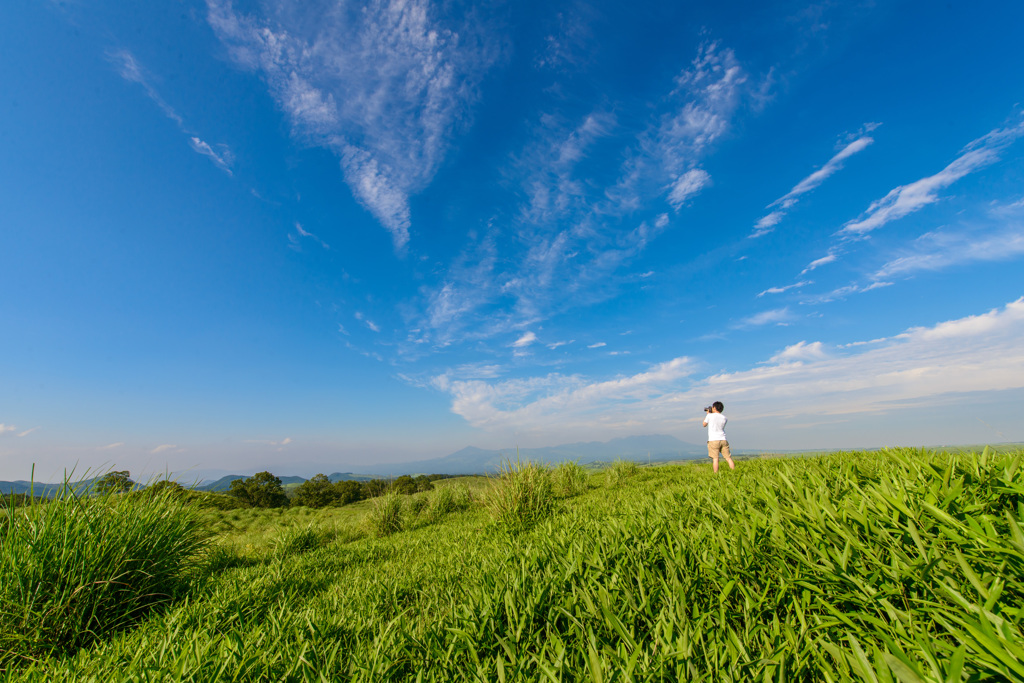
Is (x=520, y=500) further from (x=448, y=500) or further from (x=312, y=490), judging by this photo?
(x=312, y=490)

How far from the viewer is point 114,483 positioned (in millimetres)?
4043

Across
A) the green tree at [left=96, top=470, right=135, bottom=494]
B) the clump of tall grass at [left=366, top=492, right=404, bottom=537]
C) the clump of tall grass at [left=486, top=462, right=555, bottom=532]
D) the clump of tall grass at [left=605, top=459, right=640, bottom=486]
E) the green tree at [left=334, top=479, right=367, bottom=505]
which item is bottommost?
the green tree at [left=334, top=479, right=367, bottom=505]

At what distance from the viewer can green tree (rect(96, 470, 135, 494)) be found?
3932mm

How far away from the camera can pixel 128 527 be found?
3.32 metres

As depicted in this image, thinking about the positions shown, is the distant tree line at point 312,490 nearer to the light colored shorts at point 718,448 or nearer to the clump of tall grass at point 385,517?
the clump of tall grass at point 385,517

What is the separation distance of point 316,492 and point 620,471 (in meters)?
14.8

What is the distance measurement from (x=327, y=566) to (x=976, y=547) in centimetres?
564

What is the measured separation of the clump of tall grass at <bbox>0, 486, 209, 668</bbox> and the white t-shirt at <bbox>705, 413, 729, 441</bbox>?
11639mm

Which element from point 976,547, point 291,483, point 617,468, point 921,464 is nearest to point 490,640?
point 976,547

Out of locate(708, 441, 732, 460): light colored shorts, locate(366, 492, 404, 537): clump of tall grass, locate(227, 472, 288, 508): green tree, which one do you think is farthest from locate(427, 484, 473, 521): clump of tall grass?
locate(227, 472, 288, 508): green tree

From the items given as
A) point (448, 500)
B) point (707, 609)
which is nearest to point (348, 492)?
point (448, 500)

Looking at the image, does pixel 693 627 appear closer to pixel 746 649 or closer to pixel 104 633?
pixel 746 649

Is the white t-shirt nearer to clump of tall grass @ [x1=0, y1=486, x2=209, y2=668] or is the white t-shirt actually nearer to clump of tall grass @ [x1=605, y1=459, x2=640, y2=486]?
clump of tall grass @ [x1=605, y1=459, x2=640, y2=486]

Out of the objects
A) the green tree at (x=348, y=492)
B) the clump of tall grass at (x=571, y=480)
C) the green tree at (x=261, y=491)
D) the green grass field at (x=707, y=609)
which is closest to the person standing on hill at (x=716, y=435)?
the clump of tall grass at (x=571, y=480)
